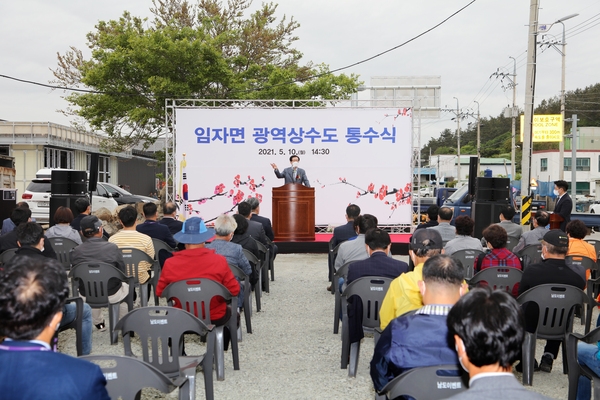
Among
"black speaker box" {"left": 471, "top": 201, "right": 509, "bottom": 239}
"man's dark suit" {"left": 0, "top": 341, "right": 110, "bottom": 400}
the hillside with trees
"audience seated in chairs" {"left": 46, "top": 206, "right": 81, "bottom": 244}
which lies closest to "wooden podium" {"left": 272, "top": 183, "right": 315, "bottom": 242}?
"black speaker box" {"left": 471, "top": 201, "right": 509, "bottom": 239}

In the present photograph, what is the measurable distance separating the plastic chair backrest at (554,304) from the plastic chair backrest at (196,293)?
2.13 m

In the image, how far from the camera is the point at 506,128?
311 feet

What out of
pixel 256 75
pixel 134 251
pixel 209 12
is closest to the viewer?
pixel 134 251

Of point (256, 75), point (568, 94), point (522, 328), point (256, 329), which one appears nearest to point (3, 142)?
point (256, 75)

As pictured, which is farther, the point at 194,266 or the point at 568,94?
the point at 568,94

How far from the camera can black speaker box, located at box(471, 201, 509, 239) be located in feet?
36.6

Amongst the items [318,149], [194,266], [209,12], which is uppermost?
[209,12]

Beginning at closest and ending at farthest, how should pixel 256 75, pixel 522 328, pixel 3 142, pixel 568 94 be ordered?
pixel 522 328
pixel 256 75
pixel 3 142
pixel 568 94

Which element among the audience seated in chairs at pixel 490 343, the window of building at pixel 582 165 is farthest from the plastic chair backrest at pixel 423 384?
the window of building at pixel 582 165

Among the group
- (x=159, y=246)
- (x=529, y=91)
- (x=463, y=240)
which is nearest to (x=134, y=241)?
(x=159, y=246)

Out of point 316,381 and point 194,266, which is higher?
point 194,266

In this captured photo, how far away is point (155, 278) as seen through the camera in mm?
6254

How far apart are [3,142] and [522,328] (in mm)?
29434

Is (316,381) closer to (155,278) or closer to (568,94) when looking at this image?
(155,278)
